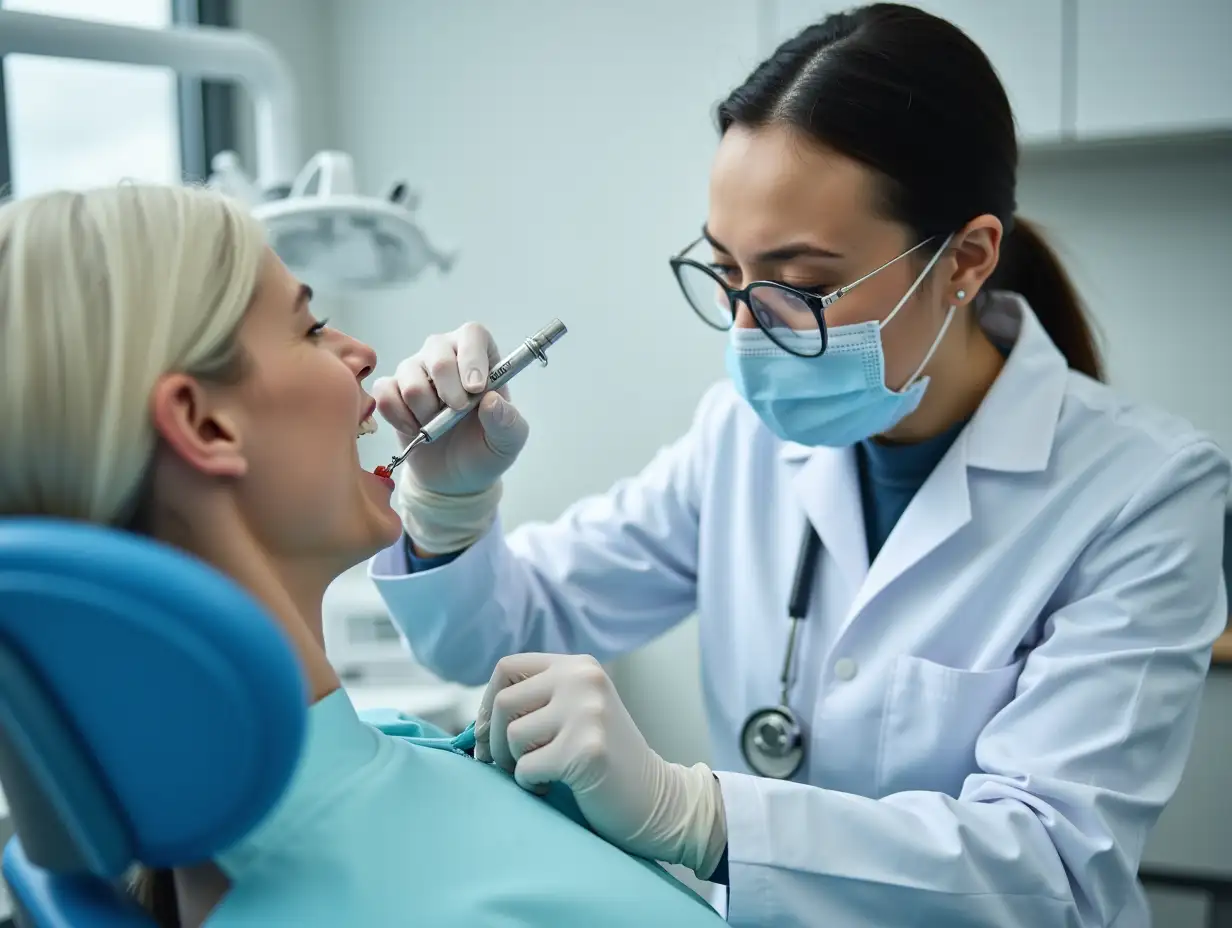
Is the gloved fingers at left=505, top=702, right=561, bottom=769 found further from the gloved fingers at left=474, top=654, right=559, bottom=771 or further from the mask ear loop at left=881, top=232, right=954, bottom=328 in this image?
the mask ear loop at left=881, top=232, right=954, bottom=328

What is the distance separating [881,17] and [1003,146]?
0.20m

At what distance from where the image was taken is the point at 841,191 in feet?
3.68

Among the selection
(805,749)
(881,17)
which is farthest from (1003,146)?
(805,749)

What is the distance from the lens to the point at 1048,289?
1463mm

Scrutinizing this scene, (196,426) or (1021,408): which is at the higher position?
(196,426)

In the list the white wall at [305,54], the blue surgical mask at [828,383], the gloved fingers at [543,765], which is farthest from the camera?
the white wall at [305,54]

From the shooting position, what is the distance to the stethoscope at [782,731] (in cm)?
123

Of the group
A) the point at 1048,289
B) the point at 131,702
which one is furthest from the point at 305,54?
the point at 131,702

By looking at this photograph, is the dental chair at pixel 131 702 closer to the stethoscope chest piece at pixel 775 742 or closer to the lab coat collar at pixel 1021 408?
the stethoscope chest piece at pixel 775 742

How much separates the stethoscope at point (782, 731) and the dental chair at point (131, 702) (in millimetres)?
748

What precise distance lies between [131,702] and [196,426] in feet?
0.74

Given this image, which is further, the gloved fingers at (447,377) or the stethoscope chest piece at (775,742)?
the stethoscope chest piece at (775,742)

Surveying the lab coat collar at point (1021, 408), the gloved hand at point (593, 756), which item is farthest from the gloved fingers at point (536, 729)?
the lab coat collar at point (1021, 408)

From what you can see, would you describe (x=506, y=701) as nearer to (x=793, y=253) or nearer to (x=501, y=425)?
(x=501, y=425)
